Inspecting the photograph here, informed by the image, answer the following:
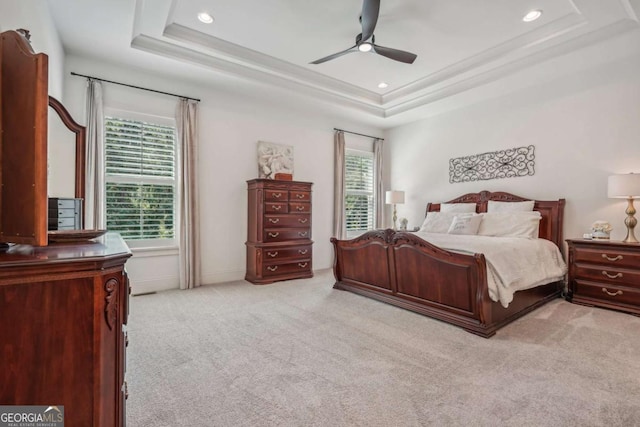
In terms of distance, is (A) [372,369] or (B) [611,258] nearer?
(A) [372,369]

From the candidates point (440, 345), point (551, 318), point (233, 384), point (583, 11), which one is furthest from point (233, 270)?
point (583, 11)

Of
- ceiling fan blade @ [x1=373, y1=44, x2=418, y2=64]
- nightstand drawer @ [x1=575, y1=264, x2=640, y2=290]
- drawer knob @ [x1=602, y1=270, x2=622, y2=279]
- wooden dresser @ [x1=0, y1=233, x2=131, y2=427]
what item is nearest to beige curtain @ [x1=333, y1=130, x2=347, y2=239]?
ceiling fan blade @ [x1=373, y1=44, x2=418, y2=64]

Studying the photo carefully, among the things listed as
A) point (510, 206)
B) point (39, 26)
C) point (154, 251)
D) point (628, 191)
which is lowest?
point (154, 251)

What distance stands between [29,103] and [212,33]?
2.85m

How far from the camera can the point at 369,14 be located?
2.72 metres

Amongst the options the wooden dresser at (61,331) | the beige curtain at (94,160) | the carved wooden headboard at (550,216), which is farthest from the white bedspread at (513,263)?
the beige curtain at (94,160)

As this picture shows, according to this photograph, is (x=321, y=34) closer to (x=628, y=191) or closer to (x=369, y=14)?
(x=369, y=14)

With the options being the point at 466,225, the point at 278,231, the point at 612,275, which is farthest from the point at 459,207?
the point at 278,231

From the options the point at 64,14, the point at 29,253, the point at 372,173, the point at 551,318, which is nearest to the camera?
the point at 29,253

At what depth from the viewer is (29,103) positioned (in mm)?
1165

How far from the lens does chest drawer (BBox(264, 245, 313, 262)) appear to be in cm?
453

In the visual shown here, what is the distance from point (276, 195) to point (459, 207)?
9.68 ft

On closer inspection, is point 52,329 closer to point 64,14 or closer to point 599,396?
point 599,396

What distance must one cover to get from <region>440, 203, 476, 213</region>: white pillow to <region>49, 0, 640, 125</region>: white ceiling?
5.87ft
